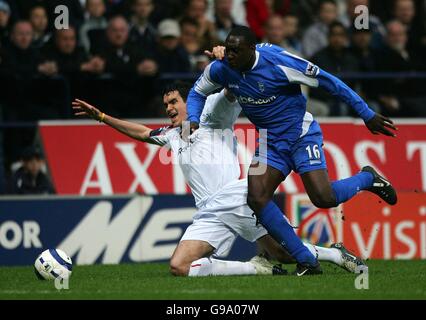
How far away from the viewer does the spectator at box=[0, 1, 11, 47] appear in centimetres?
1416

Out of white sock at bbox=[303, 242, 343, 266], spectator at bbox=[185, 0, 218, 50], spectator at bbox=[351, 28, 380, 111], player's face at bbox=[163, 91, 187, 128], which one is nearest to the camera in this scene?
white sock at bbox=[303, 242, 343, 266]

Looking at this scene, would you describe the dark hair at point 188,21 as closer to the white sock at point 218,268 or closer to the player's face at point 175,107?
the player's face at point 175,107

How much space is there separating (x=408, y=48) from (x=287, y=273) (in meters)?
5.99

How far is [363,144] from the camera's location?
1384 cm

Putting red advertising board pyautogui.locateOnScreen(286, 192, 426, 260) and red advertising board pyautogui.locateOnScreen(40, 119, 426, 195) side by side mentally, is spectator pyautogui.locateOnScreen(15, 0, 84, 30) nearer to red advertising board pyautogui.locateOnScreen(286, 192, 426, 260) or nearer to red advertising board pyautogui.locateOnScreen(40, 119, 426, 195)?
red advertising board pyautogui.locateOnScreen(40, 119, 426, 195)

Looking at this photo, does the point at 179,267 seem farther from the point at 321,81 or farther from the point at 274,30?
the point at 274,30

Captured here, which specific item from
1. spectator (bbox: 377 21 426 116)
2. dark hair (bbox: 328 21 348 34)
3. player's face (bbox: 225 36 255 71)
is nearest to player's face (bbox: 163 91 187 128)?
player's face (bbox: 225 36 255 71)

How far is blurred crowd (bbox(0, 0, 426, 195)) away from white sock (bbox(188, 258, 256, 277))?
4.33 metres

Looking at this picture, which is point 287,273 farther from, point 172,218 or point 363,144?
point 363,144

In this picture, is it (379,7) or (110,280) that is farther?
(379,7)

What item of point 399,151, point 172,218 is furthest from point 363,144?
point 172,218

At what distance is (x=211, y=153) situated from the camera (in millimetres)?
10703
